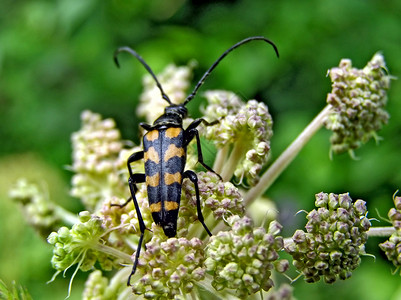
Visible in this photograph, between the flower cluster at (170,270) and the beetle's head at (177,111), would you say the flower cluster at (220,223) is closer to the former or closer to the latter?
the flower cluster at (170,270)

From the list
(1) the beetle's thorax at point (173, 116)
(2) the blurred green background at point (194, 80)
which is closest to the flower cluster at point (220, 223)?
(1) the beetle's thorax at point (173, 116)

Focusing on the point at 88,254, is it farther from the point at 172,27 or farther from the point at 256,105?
the point at 172,27

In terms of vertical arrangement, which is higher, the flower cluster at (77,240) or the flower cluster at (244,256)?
the flower cluster at (77,240)

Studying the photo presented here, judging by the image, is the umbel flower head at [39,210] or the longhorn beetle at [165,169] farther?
the umbel flower head at [39,210]

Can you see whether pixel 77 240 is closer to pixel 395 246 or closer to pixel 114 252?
Result: pixel 114 252

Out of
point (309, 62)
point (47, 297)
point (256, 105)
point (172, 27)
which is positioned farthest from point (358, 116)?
point (47, 297)

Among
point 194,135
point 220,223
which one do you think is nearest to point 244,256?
point 220,223

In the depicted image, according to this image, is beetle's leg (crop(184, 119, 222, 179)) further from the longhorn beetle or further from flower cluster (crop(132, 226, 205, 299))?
flower cluster (crop(132, 226, 205, 299))
